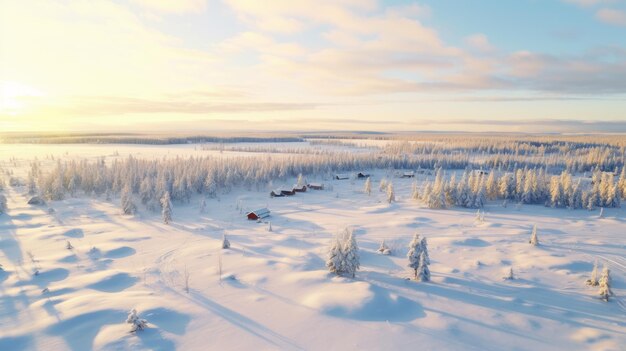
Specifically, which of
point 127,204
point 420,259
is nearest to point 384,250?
point 420,259

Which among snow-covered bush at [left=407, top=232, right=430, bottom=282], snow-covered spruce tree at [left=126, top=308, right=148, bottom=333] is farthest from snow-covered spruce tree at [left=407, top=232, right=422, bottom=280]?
snow-covered spruce tree at [left=126, top=308, right=148, bottom=333]

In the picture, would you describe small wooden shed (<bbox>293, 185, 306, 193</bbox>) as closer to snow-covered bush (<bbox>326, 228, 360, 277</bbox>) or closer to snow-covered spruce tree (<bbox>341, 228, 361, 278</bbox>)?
snow-covered bush (<bbox>326, 228, 360, 277</bbox>)

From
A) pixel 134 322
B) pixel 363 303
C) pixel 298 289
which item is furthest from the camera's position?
pixel 298 289

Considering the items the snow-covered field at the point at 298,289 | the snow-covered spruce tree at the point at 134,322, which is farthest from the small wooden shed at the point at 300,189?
the snow-covered spruce tree at the point at 134,322

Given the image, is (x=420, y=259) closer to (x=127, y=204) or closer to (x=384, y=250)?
(x=384, y=250)

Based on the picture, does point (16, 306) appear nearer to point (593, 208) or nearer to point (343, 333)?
point (343, 333)

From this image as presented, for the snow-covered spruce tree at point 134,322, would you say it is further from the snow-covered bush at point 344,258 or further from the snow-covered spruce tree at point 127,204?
the snow-covered spruce tree at point 127,204

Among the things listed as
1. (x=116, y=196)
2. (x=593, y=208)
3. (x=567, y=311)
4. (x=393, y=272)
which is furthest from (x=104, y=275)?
(x=593, y=208)

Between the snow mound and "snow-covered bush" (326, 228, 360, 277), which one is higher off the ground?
"snow-covered bush" (326, 228, 360, 277)

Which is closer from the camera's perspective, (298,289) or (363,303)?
(363,303)
